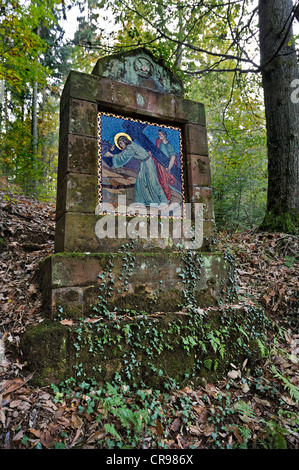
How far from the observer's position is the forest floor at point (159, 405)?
2.46m

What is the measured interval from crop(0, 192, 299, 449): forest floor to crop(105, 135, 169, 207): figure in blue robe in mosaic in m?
2.07

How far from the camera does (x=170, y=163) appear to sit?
4.77 metres

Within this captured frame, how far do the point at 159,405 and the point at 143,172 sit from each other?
3203 millimetres

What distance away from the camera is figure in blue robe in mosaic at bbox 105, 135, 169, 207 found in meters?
4.34

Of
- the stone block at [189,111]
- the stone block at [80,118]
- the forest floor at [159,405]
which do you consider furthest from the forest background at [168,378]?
the stone block at [80,118]

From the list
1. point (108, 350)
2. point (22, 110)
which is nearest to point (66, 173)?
point (108, 350)

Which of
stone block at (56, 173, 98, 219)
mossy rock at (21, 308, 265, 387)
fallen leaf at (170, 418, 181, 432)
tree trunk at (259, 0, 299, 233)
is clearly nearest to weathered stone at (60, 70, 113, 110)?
stone block at (56, 173, 98, 219)

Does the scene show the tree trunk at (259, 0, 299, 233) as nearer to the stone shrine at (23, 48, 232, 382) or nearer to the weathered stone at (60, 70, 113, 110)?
the stone shrine at (23, 48, 232, 382)

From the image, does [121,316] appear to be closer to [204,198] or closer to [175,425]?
[175,425]

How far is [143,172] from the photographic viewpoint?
14.6 ft

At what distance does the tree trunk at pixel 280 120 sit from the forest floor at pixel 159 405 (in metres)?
1.93

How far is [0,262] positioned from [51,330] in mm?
2330

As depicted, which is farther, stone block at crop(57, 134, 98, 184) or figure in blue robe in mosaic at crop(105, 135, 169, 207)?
figure in blue robe in mosaic at crop(105, 135, 169, 207)

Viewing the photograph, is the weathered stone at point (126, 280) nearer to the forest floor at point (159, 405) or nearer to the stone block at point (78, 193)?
the forest floor at point (159, 405)
